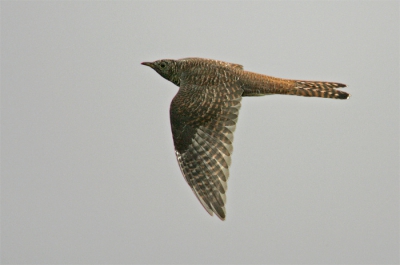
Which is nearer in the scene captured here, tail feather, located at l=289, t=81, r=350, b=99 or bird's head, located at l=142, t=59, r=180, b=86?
tail feather, located at l=289, t=81, r=350, b=99

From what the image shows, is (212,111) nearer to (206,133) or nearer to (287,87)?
(206,133)

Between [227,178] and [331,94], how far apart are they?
2.23 metres

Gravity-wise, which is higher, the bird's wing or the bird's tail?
the bird's tail

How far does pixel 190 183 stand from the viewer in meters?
14.6

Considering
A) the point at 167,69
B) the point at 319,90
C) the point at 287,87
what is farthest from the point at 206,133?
the point at 319,90

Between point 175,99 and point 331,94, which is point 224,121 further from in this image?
point 331,94

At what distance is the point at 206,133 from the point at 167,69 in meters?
1.70

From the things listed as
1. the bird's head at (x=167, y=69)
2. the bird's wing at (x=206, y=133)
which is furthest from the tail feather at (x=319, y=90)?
the bird's head at (x=167, y=69)

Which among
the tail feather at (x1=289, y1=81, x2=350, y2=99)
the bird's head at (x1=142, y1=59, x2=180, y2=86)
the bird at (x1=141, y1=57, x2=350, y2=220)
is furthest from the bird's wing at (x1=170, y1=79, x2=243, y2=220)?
the tail feather at (x1=289, y1=81, x2=350, y2=99)

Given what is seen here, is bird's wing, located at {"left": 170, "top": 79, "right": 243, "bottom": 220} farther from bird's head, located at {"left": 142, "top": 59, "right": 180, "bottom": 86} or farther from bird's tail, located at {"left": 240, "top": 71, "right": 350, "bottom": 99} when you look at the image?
bird's head, located at {"left": 142, "top": 59, "right": 180, "bottom": 86}

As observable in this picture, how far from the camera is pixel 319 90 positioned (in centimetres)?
1512

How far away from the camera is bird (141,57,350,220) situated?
14.5 metres

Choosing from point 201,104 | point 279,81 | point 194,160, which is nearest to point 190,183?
point 194,160

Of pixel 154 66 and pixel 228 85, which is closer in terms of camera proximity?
pixel 228 85
